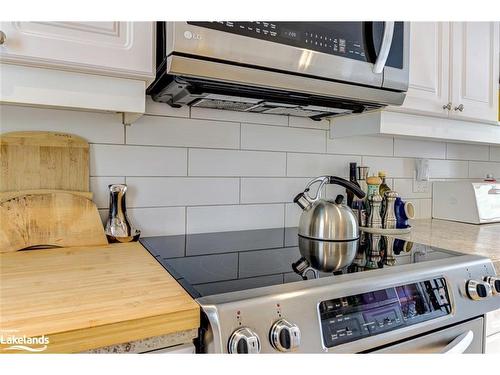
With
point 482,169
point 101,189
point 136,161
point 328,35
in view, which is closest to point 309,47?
point 328,35

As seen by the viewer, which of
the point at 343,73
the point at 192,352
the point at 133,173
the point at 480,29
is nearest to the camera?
the point at 192,352

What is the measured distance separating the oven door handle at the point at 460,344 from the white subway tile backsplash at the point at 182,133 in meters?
0.89

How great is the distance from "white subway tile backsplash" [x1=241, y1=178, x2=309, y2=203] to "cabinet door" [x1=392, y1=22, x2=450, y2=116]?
484 mm

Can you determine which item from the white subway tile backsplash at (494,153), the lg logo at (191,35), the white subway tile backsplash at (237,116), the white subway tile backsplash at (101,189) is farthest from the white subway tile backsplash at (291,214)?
the white subway tile backsplash at (494,153)

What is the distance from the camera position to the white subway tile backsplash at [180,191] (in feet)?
3.79

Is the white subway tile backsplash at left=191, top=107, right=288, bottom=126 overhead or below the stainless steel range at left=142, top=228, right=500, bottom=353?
overhead

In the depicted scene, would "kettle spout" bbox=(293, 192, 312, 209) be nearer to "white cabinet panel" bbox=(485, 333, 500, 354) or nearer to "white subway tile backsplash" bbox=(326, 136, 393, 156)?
"white subway tile backsplash" bbox=(326, 136, 393, 156)

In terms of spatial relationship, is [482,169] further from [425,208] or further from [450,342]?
[450,342]

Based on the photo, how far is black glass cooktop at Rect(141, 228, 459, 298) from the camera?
2.50 ft

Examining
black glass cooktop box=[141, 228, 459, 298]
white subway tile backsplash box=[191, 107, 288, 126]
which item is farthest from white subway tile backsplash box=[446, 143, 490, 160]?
white subway tile backsplash box=[191, 107, 288, 126]

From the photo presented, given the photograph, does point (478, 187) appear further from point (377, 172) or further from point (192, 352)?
point (192, 352)

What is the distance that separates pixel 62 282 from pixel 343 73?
88cm
